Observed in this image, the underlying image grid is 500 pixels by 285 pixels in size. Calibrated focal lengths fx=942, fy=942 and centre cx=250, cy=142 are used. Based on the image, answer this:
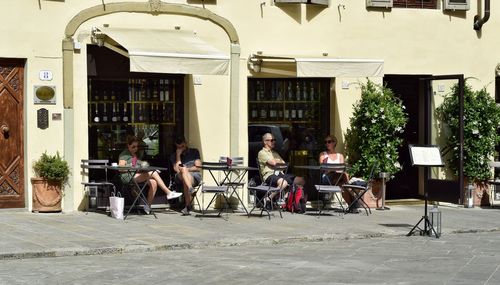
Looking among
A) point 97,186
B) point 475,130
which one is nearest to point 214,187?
point 97,186

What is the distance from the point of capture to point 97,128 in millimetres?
15758

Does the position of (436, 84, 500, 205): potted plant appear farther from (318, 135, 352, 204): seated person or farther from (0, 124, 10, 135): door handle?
(0, 124, 10, 135): door handle

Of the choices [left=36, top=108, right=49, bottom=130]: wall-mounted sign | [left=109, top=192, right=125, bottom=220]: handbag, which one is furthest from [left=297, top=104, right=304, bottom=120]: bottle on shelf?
[left=36, top=108, right=49, bottom=130]: wall-mounted sign

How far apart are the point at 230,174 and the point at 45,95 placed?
340cm

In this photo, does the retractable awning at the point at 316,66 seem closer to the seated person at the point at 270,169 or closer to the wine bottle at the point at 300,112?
the wine bottle at the point at 300,112

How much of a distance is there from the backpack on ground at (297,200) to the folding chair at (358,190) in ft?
2.39

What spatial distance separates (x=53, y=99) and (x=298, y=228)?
4.51m

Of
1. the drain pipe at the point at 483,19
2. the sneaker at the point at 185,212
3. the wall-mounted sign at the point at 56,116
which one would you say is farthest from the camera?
the drain pipe at the point at 483,19

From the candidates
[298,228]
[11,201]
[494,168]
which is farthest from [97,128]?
[494,168]

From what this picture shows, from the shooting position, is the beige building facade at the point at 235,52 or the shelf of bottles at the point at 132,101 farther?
the shelf of bottles at the point at 132,101

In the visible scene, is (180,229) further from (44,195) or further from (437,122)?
(437,122)

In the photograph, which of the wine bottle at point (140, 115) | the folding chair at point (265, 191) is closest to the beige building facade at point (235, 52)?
the wine bottle at point (140, 115)

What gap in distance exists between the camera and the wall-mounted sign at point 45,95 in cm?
1501

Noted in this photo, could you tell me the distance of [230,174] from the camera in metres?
16.2
